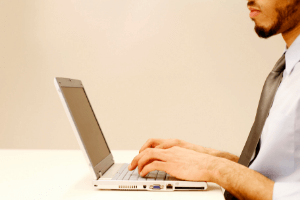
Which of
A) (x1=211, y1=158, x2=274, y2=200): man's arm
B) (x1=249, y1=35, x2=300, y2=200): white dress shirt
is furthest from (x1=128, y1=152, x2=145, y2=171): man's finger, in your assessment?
(x1=249, y1=35, x2=300, y2=200): white dress shirt

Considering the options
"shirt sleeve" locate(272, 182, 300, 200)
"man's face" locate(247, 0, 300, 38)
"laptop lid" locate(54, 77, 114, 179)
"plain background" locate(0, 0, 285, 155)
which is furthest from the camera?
"plain background" locate(0, 0, 285, 155)

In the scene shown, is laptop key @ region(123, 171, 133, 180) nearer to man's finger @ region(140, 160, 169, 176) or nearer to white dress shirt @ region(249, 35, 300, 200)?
man's finger @ region(140, 160, 169, 176)

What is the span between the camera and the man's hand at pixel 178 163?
0.77 meters

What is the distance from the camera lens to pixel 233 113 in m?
2.60

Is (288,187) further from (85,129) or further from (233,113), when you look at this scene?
(233,113)

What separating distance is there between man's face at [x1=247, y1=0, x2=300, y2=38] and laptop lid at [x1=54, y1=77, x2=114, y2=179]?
76 centimetres

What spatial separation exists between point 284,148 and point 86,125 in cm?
62

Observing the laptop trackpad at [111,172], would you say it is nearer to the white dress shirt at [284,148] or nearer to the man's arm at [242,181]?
the man's arm at [242,181]

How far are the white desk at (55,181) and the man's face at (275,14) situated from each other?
2.13 feet

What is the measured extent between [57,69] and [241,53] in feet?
6.00

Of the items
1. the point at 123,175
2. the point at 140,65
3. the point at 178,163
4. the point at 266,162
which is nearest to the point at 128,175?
the point at 123,175

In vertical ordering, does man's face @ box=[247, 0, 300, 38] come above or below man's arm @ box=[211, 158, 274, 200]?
above

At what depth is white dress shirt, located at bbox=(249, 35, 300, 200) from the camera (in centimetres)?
71

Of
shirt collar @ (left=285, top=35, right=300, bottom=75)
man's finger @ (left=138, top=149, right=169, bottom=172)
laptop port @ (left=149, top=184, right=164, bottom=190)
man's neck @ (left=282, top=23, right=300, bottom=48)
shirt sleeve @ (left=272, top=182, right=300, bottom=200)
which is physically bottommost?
shirt sleeve @ (left=272, top=182, right=300, bottom=200)
